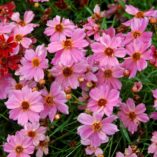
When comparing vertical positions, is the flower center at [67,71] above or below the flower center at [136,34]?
below

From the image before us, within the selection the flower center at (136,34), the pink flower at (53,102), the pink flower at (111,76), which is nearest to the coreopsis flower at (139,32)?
the flower center at (136,34)

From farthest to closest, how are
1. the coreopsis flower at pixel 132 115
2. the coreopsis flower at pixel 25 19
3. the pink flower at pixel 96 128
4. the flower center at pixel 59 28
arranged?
the coreopsis flower at pixel 25 19, the flower center at pixel 59 28, the coreopsis flower at pixel 132 115, the pink flower at pixel 96 128

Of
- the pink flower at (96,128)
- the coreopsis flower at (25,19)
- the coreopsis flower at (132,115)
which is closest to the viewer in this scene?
the pink flower at (96,128)

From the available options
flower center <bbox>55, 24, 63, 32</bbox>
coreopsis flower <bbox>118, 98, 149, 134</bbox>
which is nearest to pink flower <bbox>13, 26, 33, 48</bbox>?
flower center <bbox>55, 24, 63, 32</bbox>

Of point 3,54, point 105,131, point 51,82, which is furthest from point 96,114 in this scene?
point 3,54

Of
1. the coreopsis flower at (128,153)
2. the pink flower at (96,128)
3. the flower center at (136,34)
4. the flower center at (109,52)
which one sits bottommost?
the coreopsis flower at (128,153)

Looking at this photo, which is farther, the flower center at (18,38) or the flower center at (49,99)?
the flower center at (18,38)

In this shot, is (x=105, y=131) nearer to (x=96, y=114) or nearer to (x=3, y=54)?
(x=96, y=114)

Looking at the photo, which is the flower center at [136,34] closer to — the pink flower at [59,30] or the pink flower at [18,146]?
the pink flower at [59,30]

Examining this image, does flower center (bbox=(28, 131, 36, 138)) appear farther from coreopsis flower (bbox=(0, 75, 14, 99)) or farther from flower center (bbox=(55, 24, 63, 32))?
flower center (bbox=(55, 24, 63, 32))
